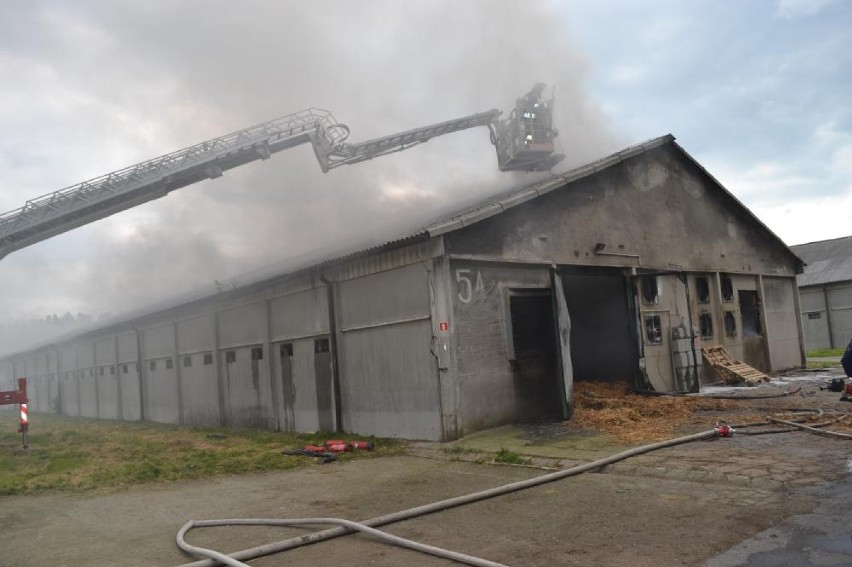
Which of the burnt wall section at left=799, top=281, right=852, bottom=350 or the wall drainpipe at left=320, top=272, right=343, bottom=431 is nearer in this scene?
the wall drainpipe at left=320, top=272, right=343, bottom=431

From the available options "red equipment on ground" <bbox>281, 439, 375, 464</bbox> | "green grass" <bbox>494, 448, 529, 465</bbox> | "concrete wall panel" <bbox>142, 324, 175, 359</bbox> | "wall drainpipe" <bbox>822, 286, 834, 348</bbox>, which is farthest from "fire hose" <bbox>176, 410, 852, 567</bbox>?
"wall drainpipe" <bbox>822, 286, 834, 348</bbox>

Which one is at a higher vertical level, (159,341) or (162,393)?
(159,341)

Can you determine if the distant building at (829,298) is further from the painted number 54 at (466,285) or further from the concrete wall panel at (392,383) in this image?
the concrete wall panel at (392,383)

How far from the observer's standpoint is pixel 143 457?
12.1 metres

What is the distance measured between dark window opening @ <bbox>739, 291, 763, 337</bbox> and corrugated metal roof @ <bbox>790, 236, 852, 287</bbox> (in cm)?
1696

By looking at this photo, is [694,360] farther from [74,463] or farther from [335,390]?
[74,463]

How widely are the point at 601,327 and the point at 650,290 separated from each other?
1.52 metres

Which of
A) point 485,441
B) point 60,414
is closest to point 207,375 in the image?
point 485,441

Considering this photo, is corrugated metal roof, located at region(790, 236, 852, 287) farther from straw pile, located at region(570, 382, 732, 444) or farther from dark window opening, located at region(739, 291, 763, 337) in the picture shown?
straw pile, located at region(570, 382, 732, 444)

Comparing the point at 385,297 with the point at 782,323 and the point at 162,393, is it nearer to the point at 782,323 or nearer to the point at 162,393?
the point at 162,393

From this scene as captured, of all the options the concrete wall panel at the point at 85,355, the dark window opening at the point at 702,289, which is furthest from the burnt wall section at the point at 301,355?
the dark window opening at the point at 702,289

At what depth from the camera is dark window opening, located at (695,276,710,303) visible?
1695 cm

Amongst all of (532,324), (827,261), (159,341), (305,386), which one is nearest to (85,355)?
(159,341)

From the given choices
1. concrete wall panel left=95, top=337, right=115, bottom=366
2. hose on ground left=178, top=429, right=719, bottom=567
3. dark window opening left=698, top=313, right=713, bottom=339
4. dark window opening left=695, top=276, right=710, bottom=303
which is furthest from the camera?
concrete wall panel left=95, top=337, right=115, bottom=366
